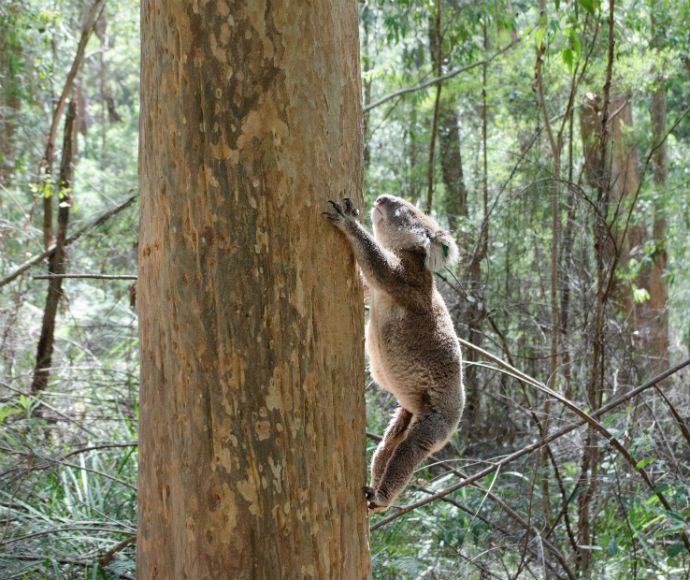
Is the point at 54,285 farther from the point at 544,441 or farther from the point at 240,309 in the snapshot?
the point at 240,309

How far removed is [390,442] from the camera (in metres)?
3.15

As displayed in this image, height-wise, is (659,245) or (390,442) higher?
(659,245)

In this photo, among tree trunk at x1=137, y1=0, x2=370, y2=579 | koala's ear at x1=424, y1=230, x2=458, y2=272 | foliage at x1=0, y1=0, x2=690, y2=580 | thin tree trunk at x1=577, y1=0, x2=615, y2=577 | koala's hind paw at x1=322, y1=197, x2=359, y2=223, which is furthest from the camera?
thin tree trunk at x1=577, y1=0, x2=615, y2=577

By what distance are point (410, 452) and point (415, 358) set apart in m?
0.42

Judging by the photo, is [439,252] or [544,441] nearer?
[439,252]

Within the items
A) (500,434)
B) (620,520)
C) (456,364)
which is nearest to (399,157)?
(500,434)

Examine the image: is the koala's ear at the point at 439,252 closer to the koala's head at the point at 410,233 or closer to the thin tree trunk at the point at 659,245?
the koala's head at the point at 410,233

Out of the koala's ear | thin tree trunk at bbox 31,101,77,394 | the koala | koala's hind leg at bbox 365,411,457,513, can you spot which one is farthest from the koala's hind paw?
thin tree trunk at bbox 31,101,77,394

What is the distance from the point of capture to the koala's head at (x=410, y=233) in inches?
121

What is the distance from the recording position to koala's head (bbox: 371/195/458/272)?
307 cm

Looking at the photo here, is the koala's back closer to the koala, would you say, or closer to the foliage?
the koala

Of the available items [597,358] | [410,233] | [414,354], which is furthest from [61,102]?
[597,358]

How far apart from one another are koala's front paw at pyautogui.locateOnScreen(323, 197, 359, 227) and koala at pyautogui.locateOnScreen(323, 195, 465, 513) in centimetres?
74

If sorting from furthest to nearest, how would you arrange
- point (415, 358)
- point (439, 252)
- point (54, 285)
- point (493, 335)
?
point (493, 335)
point (54, 285)
point (439, 252)
point (415, 358)
